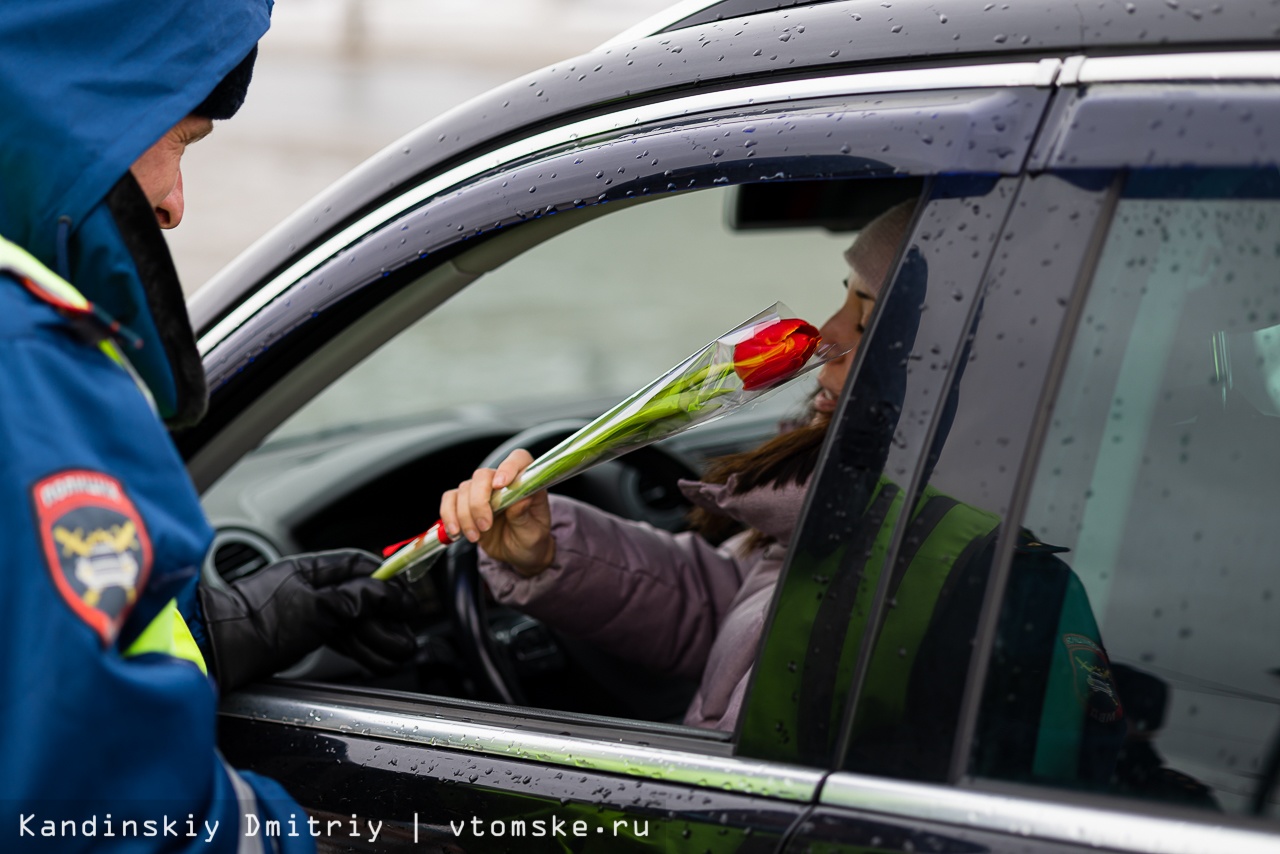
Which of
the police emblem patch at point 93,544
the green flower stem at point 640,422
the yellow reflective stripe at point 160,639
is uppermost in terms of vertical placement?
the green flower stem at point 640,422

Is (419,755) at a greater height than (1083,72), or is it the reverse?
(1083,72)

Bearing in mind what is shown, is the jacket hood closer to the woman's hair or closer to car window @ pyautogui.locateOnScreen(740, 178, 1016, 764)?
car window @ pyautogui.locateOnScreen(740, 178, 1016, 764)

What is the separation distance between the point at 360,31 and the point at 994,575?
62.6ft

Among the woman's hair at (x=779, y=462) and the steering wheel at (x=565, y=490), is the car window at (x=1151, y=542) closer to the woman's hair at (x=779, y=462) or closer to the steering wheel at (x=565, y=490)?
the woman's hair at (x=779, y=462)

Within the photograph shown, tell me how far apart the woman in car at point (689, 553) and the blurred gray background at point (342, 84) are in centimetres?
603

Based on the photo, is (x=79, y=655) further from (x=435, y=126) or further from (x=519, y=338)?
(x=519, y=338)

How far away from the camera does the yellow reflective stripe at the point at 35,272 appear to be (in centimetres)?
104

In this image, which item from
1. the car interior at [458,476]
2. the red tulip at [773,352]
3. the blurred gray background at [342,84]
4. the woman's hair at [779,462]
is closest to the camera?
the red tulip at [773,352]

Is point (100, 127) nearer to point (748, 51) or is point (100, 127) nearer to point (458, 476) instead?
point (748, 51)

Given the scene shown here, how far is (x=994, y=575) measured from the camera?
115cm

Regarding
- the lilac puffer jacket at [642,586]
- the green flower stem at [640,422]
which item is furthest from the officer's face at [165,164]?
the lilac puffer jacket at [642,586]

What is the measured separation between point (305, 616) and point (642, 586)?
53 centimetres

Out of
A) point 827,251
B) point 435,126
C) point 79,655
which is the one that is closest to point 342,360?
point 435,126

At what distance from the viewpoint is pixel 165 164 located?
1.32 m
